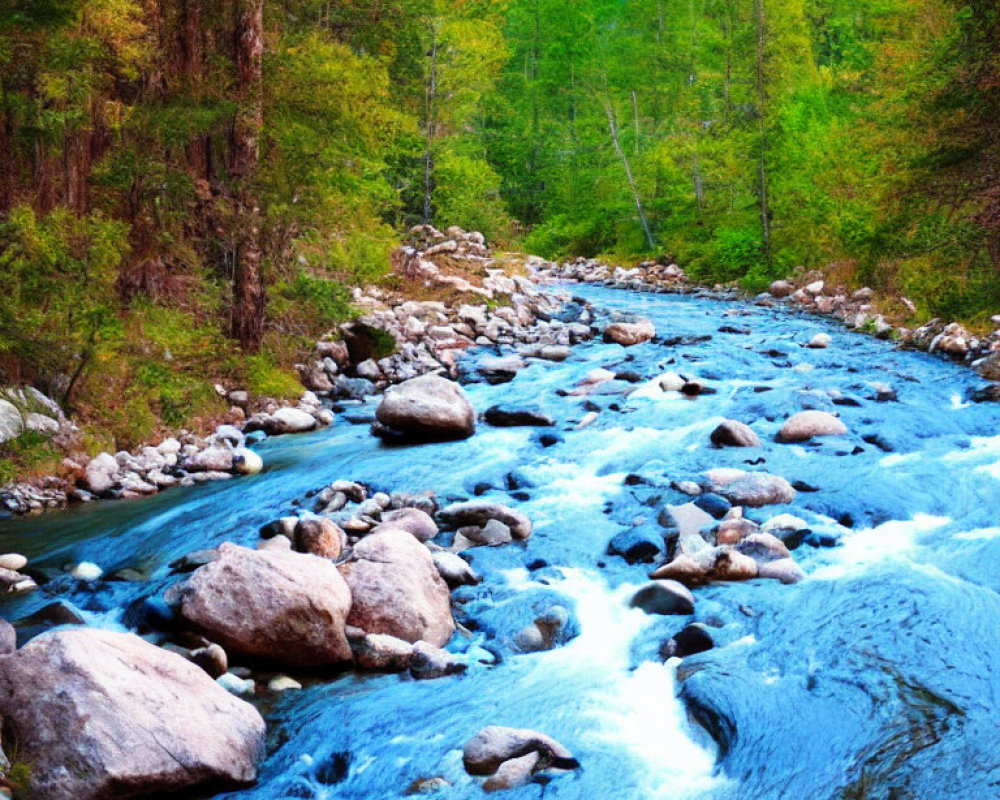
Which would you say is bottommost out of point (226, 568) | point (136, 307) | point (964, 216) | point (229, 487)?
point (229, 487)

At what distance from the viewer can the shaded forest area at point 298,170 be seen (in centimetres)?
889

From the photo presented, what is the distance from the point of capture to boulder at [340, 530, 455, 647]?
213 inches

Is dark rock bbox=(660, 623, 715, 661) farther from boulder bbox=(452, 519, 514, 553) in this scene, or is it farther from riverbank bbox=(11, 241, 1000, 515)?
riverbank bbox=(11, 241, 1000, 515)

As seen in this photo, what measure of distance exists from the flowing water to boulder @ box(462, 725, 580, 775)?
0.25 ft

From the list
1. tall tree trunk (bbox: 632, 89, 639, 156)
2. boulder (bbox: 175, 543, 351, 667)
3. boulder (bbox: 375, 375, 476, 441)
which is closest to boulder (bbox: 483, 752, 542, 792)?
boulder (bbox: 175, 543, 351, 667)

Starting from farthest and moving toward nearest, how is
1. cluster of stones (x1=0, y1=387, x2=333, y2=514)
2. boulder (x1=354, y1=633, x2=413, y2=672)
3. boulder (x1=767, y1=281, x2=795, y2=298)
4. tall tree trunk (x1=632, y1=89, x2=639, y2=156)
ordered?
tall tree trunk (x1=632, y1=89, x2=639, y2=156)
boulder (x1=767, y1=281, x2=795, y2=298)
cluster of stones (x1=0, y1=387, x2=333, y2=514)
boulder (x1=354, y1=633, x2=413, y2=672)

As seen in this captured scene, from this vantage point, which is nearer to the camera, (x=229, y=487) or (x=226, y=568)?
(x=226, y=568)

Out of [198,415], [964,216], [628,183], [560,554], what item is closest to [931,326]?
[964,216]

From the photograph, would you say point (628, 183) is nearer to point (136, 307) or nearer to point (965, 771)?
point (136, 307)

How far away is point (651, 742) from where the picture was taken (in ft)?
14.4

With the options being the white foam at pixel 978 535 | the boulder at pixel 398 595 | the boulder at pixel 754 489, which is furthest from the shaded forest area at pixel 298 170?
the white foam at pixel 978 535

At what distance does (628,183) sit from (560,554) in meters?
27.4

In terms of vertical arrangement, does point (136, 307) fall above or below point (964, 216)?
below

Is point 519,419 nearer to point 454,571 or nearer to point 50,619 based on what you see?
point 454,571
